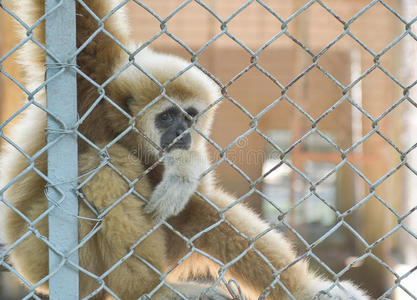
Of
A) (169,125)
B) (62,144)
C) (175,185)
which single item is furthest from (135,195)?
(169,125)

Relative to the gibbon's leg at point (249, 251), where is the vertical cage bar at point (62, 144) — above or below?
above

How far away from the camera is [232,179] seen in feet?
32.1

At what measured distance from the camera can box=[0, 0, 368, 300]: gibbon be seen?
2.04 meters

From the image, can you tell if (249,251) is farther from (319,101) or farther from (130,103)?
(319,101)

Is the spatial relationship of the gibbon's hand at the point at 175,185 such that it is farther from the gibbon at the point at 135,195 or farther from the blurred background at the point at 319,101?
the blurred background at the point at 319,101

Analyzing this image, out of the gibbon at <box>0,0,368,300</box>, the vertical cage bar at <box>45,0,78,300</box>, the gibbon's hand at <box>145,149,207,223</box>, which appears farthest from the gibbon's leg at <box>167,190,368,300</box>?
the vertical cage bar at <box>45,0,78,300</box>

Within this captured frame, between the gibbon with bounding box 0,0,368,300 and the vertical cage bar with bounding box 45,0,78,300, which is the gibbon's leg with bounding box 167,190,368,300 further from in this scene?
the vertical cage bar with bounding box 45,0,78,300

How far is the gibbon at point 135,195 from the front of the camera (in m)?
2.04

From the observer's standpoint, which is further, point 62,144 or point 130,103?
point 130,103

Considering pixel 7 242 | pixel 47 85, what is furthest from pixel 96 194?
pixel 7 242

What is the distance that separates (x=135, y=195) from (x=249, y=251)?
32.3 inches

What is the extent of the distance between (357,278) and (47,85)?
25.0 feet

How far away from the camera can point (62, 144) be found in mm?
1589

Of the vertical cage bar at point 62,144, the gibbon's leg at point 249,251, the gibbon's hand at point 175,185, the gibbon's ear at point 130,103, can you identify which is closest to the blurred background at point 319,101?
the gibbon's leg at point 249,251
